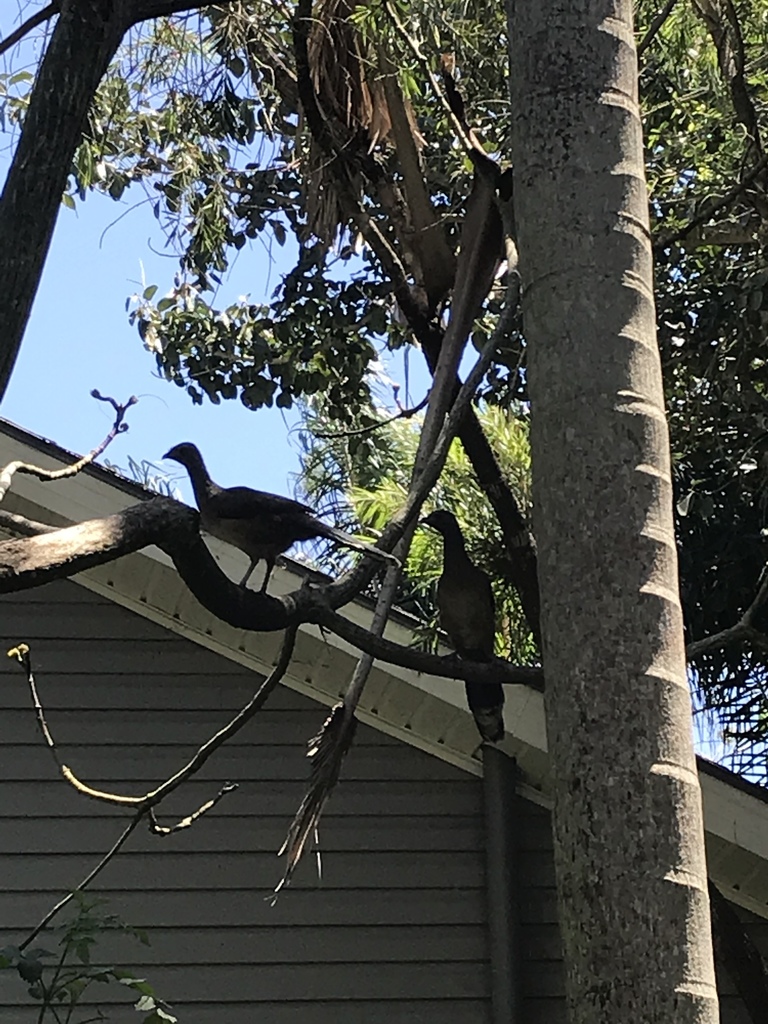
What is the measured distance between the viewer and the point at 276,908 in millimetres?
4609

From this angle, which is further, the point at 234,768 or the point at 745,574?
the point at 745,574

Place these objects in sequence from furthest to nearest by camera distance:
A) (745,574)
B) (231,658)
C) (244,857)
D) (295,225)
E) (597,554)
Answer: (295,225) → (745,574) → (231,658) → (244,857) → (597,554)

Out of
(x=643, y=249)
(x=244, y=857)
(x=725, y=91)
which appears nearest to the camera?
(x=643, y=249)

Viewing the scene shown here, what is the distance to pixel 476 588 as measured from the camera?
4703mm

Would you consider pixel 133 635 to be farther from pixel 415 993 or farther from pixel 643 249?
pixel 643 249

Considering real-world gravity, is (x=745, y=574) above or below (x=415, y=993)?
above

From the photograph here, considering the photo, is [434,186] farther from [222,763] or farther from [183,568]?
[183,568]

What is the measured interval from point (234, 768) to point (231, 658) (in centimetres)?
43

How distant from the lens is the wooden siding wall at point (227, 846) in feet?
14.8

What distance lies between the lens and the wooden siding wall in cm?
450

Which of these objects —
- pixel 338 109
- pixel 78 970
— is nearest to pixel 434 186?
pixel 338 109

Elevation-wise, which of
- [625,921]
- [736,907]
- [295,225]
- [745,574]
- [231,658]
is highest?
[295,225]

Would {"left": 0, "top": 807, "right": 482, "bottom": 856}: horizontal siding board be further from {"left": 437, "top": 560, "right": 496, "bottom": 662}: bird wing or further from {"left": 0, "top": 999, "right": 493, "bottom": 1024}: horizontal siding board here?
{"left": 437, "top": 560, "right": 496, "bottom": 662}: bird wing

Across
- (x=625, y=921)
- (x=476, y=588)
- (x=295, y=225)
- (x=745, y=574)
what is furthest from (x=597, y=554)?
(x=295, y=225)
